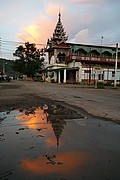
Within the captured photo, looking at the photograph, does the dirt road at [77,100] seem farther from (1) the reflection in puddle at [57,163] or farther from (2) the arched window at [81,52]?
(2) the arched window at [81,52]

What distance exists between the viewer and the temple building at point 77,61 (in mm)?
48075

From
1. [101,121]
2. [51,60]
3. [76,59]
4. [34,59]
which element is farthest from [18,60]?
[101,121]

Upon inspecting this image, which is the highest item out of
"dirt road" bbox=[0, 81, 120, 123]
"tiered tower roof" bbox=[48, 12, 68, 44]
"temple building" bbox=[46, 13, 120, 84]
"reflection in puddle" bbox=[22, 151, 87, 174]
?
"tiered tower roof" bbox=[48, 12, 68, 44]

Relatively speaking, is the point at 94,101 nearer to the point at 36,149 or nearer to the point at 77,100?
the point at 77,100

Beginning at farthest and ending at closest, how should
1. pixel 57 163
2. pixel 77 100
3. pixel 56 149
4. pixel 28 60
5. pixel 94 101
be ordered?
1. pixel 28 60
2. pixel 77 100
3. pixel 94 101
4. pixel 56 149
5. pixel 57 163

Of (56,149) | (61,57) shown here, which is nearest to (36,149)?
(56,149)

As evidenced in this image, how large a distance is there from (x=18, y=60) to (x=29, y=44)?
22.9ft

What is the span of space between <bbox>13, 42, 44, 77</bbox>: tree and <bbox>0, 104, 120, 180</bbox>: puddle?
72.4m

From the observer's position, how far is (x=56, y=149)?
4.75 meters

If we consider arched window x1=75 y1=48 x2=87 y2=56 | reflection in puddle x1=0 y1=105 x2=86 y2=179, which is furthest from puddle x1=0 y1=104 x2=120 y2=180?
arched window x1=75 y1=48 x2=87 y2=56

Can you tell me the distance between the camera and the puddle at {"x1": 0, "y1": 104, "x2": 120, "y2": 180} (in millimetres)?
3627

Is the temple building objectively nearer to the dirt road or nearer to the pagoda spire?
the pagoda spire

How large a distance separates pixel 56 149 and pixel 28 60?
77.3 m

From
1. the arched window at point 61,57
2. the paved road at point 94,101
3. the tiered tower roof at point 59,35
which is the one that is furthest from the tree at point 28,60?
the paved road at point 94,101
